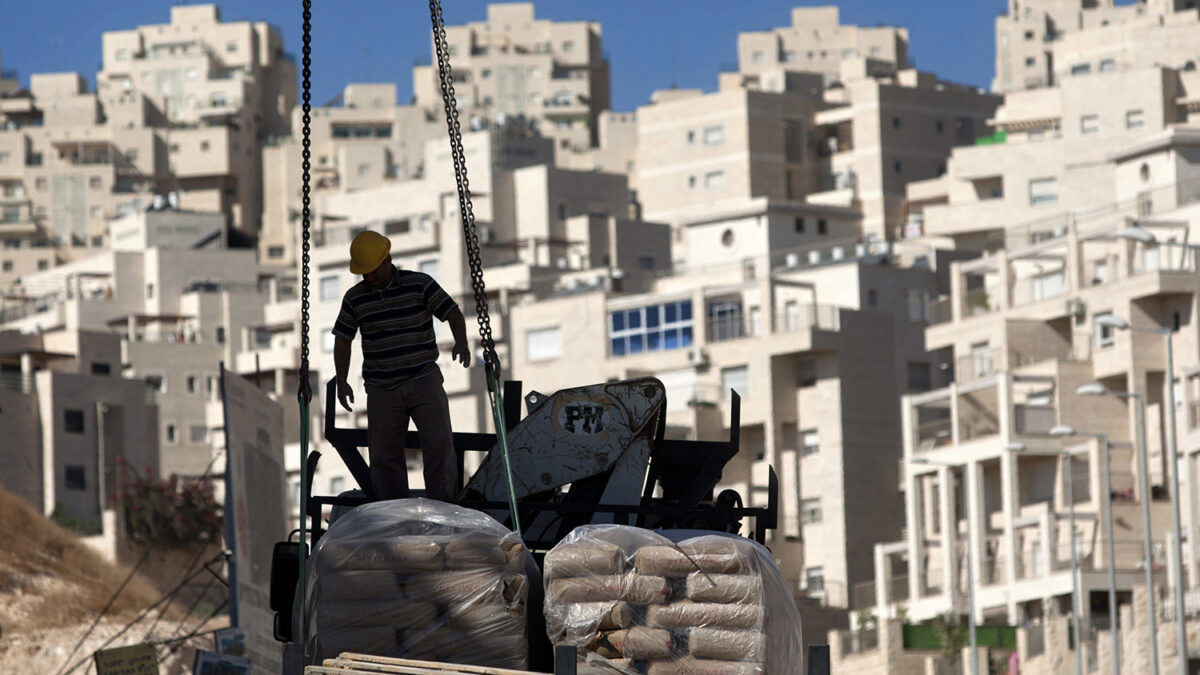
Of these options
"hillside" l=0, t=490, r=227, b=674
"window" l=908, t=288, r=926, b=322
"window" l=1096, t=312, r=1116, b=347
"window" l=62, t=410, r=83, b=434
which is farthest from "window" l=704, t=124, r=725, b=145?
"hillside" l=0, t=490, r=227, b=674

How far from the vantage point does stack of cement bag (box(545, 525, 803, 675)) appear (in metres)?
11.6

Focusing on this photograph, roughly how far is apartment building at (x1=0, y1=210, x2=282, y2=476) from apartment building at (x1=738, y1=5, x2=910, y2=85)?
38.1 m

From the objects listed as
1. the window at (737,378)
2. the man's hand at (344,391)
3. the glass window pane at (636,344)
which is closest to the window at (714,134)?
the glass window pane at (636,344)

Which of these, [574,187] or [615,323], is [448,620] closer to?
[615,323]

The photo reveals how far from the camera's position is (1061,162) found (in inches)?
3701

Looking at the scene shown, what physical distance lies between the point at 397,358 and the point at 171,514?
192ft

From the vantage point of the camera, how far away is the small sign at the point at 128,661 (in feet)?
91.5

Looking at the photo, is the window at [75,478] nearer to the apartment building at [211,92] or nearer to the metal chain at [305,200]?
the apartment building at [211,92]

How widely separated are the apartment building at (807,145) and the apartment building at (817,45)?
94.0 feet

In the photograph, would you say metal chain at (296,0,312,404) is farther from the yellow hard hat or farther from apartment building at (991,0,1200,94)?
apartment building at (991,0,1200,94)

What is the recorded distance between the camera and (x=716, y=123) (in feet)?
354

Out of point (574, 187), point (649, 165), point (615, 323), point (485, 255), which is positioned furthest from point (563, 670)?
point (649, 165)

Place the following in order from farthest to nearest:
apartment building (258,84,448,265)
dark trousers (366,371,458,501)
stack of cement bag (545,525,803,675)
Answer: apartment building (258,84,448,265) → dark trousers (366,371,458,501) → stack of cement bag (545,525,803,675)

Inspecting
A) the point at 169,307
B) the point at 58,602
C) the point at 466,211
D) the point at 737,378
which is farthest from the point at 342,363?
the point at 169,307
